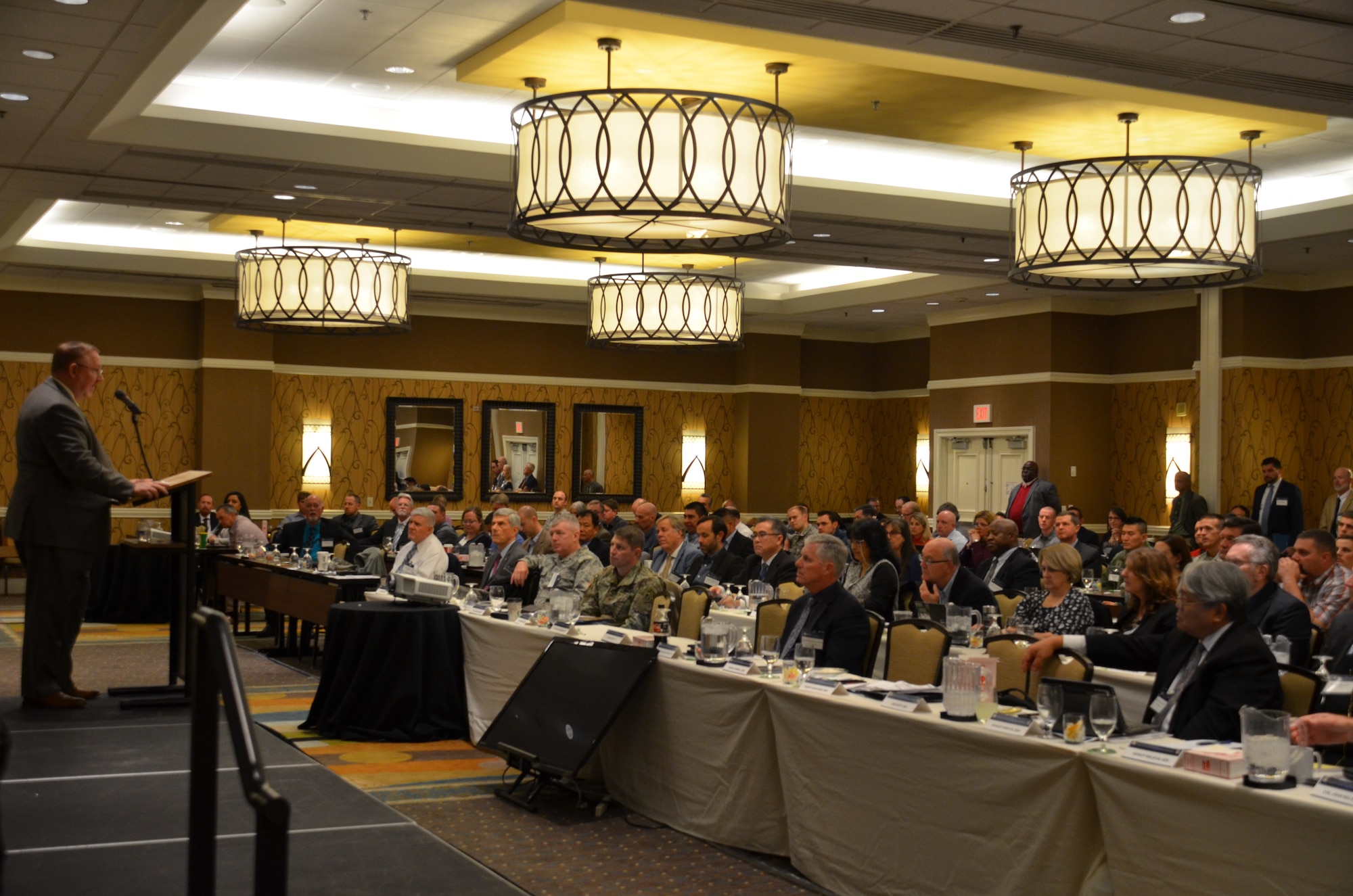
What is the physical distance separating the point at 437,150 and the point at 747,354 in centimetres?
1032

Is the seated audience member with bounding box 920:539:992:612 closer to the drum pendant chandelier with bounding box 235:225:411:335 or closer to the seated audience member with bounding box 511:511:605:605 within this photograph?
the seated audience member with bounding box 511:511:605:605

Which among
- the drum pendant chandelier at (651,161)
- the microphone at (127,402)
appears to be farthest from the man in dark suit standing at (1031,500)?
the microphone at (127,402)

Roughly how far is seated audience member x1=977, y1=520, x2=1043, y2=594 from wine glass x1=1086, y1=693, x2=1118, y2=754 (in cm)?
462

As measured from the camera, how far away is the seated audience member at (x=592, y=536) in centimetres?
1052

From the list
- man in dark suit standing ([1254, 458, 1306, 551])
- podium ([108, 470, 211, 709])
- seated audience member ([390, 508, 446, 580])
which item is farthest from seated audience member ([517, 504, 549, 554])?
man in dark suit standing ([1254, 458, 1306, 551])

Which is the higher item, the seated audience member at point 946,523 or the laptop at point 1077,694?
the seated audience member at point 946,523

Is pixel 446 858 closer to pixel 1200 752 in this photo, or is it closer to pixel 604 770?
pixel 604 770

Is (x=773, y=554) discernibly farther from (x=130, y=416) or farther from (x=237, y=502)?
(x=130, y=416)

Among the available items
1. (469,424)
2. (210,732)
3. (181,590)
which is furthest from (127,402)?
(469,424)

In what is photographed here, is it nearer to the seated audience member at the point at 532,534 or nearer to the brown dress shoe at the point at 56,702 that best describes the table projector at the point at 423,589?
the brown dress shoe at the point at 56,702

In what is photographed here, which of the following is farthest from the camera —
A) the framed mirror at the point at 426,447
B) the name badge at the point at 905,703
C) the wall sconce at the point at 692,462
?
the wall sconce at the point at 692,462

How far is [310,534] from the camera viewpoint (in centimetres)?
1348

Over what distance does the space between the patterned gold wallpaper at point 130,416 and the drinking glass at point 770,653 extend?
12.7 meters

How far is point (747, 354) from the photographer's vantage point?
65.6 feet
